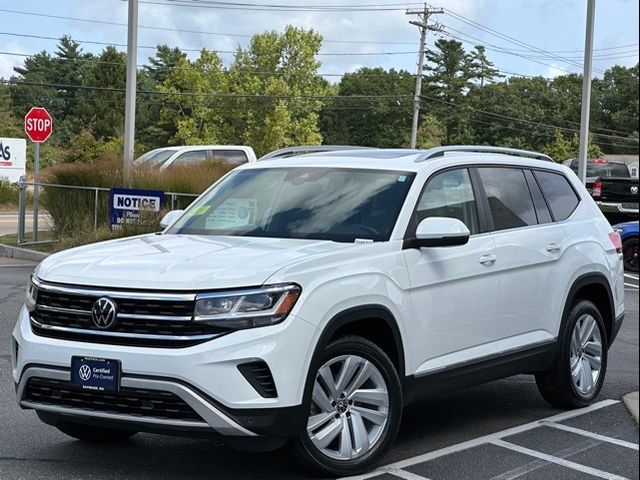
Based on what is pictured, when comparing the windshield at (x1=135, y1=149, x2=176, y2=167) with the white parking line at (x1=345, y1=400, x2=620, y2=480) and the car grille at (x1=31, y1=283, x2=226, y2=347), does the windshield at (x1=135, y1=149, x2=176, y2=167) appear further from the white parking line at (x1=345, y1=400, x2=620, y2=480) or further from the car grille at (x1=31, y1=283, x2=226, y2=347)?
the car grille at (x1=31, y1=283, x2=226, y2=347)

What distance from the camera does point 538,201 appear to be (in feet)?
23.6

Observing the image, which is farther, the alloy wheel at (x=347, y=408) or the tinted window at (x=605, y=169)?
the tinted window at (x=605, y=169)

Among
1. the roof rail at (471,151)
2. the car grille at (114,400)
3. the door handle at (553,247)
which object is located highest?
the roof rail at (471,151)

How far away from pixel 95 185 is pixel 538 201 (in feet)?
43.6

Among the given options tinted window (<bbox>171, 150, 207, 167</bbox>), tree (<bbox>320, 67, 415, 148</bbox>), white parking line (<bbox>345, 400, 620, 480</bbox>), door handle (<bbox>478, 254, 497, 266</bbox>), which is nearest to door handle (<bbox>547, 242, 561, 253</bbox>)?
door handle (<bbox>478, 254, 497, 266</bbox>)

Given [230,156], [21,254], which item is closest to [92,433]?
[21,254]

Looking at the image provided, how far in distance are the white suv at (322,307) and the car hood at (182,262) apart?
0.05 ft

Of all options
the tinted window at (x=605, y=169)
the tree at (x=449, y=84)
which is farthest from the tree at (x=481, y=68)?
the tinted window at (x=605, y=169)

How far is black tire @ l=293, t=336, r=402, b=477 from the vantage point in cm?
509

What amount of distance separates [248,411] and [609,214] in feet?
59.5

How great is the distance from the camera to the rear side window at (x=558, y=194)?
733 centimetres

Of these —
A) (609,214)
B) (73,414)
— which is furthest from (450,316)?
(609,214)

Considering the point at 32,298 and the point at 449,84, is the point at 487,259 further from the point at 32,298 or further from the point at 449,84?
the point at 449,84

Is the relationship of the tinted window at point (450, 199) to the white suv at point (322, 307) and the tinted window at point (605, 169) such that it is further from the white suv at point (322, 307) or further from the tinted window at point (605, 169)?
the tinted window at point (605, 169)
